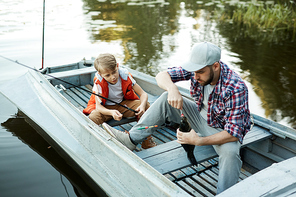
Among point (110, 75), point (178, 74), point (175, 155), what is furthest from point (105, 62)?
point (175, 155)

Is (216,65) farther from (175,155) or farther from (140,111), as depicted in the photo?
(140,111)

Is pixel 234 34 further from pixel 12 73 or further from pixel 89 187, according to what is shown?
pixel 89 187

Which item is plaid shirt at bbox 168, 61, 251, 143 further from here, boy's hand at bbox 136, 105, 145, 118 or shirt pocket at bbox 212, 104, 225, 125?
boy's hand at bbox 136, 105, 145, 118

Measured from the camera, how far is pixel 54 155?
4062 millimetres

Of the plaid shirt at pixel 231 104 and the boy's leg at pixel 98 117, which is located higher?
the plaid shirt at pixel 231 104

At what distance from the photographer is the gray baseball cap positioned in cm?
245

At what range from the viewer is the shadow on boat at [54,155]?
3.49m

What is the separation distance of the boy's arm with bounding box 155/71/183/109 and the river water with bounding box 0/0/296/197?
4.75 ft

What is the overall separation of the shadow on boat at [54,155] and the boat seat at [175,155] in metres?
0.82

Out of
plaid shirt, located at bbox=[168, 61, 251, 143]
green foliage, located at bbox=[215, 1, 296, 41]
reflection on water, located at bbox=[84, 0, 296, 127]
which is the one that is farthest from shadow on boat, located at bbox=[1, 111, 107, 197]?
green foliage, located at bbox=[215, 1, 296, 41]

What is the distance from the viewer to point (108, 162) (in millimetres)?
2840

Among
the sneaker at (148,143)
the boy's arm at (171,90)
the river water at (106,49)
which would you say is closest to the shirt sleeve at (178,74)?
the boy's arm at (171,90)

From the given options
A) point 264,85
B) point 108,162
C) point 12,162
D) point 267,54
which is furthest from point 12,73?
point 267,54

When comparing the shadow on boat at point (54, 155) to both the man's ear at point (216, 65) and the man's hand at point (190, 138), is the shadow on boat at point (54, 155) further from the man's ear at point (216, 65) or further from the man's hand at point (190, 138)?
the man's ear at point (216, 65)
